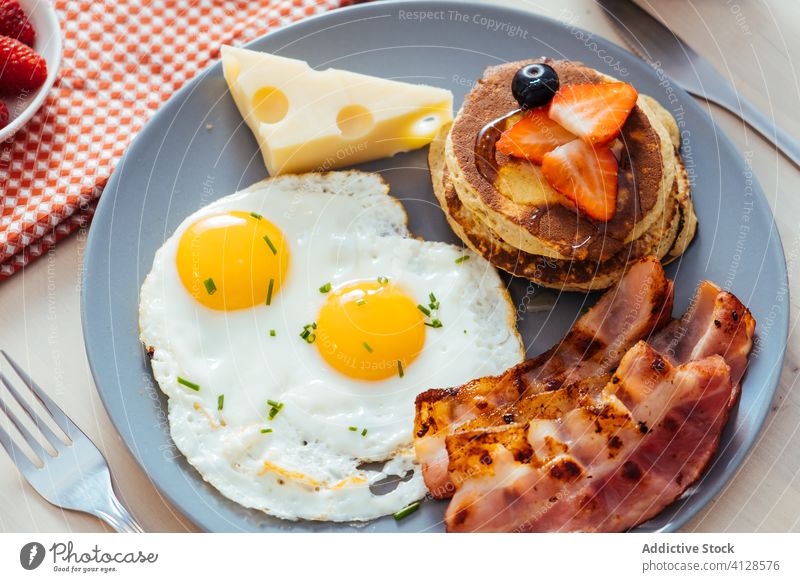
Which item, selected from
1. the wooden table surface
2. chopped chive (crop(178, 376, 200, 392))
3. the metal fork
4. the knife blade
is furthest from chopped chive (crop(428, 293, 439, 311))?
the knife blade

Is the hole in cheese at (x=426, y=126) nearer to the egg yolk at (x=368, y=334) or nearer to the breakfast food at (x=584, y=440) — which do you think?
the egg yolk at (x=368, y=334)

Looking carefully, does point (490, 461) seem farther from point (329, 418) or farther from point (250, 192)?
point (250, 192)

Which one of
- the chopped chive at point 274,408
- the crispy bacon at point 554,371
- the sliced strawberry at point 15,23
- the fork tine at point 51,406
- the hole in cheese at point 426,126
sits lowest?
the fork tine at point 51,406

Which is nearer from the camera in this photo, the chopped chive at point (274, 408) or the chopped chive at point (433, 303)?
the chopped chive at point (274, 408)

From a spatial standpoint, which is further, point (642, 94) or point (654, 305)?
point (642, 94)

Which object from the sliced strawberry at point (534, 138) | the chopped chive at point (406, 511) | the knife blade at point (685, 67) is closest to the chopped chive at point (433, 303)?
the sliced strawberry at point (534, 138)

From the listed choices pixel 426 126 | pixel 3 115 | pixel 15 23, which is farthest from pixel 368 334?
pixel 15 23

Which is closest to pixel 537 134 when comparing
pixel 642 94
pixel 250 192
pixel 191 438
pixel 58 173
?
pixel 642 94

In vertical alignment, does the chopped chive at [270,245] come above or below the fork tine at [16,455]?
above
